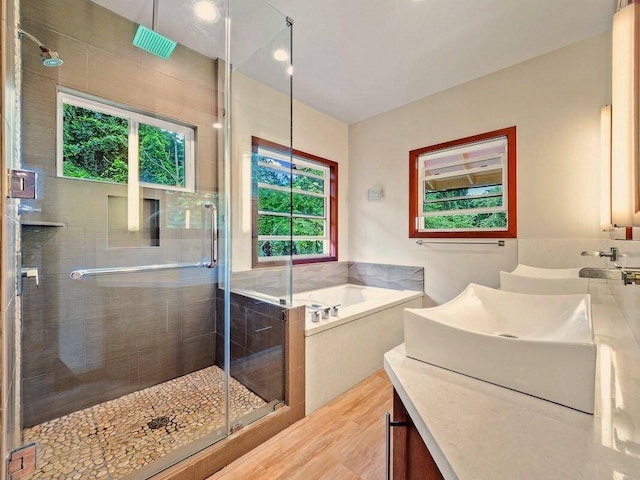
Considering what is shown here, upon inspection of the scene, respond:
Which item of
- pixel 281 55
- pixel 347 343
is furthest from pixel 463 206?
pixel 281 55

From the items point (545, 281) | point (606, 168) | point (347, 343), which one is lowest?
point (347, 343)

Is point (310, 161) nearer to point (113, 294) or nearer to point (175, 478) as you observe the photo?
point (113, 294)

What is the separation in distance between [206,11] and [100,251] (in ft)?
6.20

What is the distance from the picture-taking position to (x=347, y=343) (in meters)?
2.20

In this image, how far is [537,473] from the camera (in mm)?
472

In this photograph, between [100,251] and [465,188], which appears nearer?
[100,251]

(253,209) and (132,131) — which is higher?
(132,131)

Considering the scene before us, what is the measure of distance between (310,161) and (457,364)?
2874 millimetres

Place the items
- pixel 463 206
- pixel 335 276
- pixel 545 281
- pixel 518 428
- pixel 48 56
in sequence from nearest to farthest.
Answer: pixel 518 428 < pixel 48 56 < pixel 545 281 < pixel 463 206 < pixel 335 276

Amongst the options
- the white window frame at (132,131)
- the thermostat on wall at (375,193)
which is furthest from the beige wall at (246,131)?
the thermostat on wall at (375,193)

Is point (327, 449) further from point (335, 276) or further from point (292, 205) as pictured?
point (335, 276)

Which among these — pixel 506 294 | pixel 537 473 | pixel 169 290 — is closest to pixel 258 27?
pixel 169 290

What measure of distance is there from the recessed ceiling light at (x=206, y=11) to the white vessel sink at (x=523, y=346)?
2.50 metres

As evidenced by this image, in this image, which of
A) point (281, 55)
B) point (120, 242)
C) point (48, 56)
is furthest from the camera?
point (281, 55)
